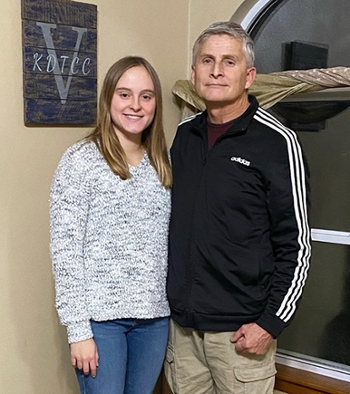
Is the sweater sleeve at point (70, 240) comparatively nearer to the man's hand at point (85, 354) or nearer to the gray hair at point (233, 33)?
the man's hand at point (85, 354)

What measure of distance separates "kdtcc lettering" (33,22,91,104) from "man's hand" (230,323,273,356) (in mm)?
1081

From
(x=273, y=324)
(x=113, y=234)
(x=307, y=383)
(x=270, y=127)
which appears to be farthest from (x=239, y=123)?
(x=307, y=383)

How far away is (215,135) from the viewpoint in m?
1.73

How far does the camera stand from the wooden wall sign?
6.38 feet

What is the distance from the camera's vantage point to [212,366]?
5.74ft

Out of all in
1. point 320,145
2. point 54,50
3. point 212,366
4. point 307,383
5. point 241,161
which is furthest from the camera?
point 320,145

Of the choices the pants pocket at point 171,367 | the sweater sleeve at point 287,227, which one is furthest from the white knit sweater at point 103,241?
the sweater sleeve at point 287,227

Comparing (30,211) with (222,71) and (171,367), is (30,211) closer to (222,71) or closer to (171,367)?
(171,367)

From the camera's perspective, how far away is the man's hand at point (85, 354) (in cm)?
155

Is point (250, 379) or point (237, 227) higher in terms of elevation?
point (237, 227)

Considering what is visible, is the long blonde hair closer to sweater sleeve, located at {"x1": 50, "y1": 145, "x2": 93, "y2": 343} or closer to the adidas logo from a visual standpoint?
sweater sleeve, located at {"x1": 50, "y1": 145, "x2": 93, "y2": 343}

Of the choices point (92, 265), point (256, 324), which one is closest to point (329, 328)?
point (256, 324)

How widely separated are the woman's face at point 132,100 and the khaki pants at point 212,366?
676mm

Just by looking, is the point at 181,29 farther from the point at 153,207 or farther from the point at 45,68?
the point at 153,207
